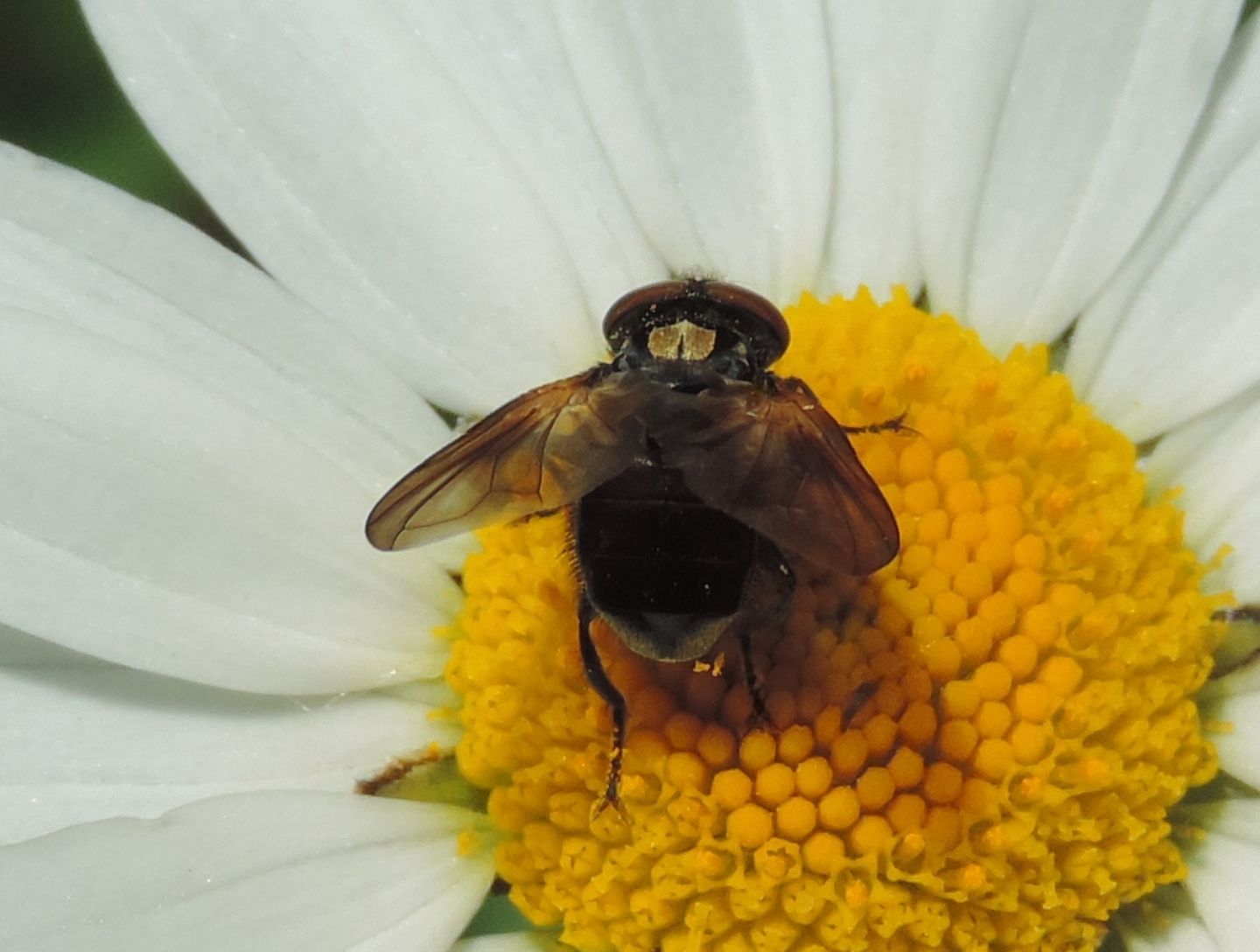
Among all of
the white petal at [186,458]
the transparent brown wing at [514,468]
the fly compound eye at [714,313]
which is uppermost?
the fly compound eye at [714,313]

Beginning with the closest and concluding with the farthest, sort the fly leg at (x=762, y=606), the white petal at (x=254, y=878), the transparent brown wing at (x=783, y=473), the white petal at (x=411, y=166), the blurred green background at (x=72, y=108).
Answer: the transparent brown wing at (x=783, y=473) → the fly leg at (x=762, y=606) → the white petal at (x=254, y=878) → the white petal at (x=411, y=166) → the blurred green background at (x=72, y=108)

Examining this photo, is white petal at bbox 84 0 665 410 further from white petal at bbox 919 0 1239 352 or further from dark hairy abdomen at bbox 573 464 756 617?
dark hairy abdomen at bbox 573 464 756 617

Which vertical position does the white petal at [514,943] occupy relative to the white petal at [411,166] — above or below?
below

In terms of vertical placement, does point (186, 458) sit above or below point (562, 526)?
below

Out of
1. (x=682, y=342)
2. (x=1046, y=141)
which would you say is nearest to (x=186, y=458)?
(x=682, y=342)

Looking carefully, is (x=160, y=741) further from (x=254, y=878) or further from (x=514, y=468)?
(x=514, y=468)

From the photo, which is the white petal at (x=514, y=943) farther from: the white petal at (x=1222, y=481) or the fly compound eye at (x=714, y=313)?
the white petal at (x=1222, y=481)

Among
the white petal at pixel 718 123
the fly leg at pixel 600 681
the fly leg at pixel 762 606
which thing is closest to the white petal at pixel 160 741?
the fly leg at pixel 600 681
